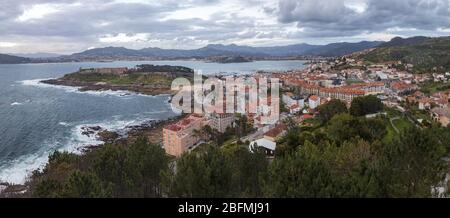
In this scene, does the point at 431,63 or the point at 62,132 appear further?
the point at 431,63

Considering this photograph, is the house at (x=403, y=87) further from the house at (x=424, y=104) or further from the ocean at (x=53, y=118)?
the ocean at (x=53, y=118)

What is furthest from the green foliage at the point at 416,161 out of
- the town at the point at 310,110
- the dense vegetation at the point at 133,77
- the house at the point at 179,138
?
the dense vegetation at the point at 133,77
